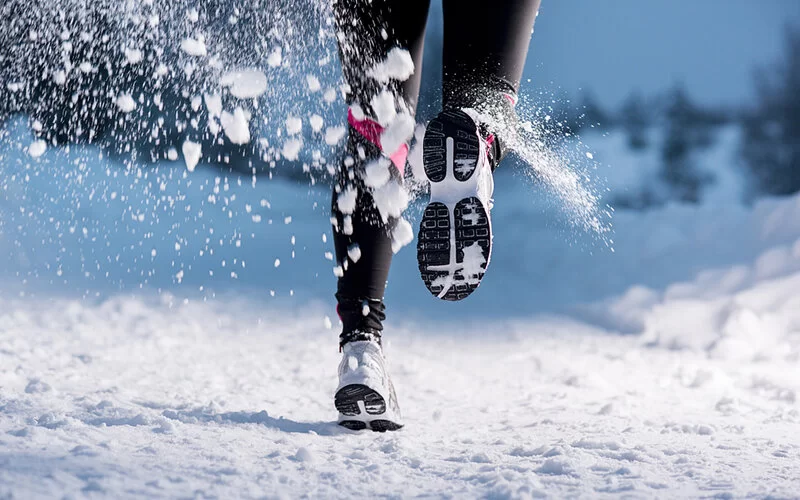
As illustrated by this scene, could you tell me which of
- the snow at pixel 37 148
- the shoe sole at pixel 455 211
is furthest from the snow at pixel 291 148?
the snow at pixel 37 148

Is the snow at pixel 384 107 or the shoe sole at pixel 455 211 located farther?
the snow at pixel 384 107

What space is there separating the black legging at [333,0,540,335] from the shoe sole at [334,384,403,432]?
5.6 inches

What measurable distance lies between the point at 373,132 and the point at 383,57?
5.8 inches

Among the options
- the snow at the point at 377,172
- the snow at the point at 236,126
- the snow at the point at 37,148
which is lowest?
the snow at the point at 377,172

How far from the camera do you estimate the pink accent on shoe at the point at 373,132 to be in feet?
4.77

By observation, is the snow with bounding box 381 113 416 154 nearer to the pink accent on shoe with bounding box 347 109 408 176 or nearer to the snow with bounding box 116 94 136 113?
the pink accent on shoe with bounding box 347 109 408 176

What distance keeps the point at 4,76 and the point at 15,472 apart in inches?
71.0

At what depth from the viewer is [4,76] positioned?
235cm

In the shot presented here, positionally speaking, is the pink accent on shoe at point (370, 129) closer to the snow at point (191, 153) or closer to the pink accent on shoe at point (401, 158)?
the pink accent on shoe at point (401, 158)

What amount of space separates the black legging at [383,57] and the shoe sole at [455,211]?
0.28 feet

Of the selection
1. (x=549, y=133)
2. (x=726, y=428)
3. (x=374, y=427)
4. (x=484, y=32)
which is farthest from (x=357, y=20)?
(x=726, y=428)

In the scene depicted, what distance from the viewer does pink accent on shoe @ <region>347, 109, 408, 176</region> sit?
1453mm

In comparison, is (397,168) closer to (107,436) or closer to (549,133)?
(549,133)

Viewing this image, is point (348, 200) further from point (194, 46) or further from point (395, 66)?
point (194, 46)
